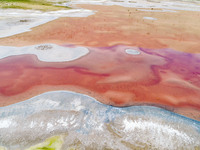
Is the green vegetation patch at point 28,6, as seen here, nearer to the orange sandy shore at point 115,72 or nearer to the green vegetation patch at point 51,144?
the orange sandy shore at point 115,72

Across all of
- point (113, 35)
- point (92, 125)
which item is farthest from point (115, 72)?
point (113, 35)

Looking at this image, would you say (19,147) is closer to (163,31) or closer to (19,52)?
(19,52)

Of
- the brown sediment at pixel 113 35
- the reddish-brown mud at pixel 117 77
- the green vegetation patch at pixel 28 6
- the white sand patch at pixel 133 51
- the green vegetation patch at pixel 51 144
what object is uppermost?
the green vegetation patch at pixel 28 6

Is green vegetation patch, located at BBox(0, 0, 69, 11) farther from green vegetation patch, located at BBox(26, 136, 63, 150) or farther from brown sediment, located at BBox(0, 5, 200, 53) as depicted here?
green vegetation patch, located at BBox(26, 136, 63, 150)

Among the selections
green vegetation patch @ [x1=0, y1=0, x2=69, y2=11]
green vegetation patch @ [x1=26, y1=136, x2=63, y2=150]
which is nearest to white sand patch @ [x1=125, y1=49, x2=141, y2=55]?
green vegetation patch @ [x1=26, y1=136, x2=63, y2=150]

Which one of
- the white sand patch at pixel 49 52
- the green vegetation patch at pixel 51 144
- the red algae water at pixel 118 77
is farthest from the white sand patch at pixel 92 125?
the white sand patch at pixel 49 52

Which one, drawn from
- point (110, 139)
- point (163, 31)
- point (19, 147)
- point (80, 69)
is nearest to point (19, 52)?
point (80, 69)

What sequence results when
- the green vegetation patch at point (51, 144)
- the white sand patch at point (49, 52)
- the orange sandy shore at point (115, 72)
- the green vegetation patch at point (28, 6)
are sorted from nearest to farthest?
1. the green vegetation patch at point (51, 144)
2. the orange sandy shore at point (115, 72)
3. the white sand patch at point (49, 52)
4. the green vegetation patch at point (28, 6)

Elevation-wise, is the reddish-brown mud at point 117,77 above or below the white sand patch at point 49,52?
below
